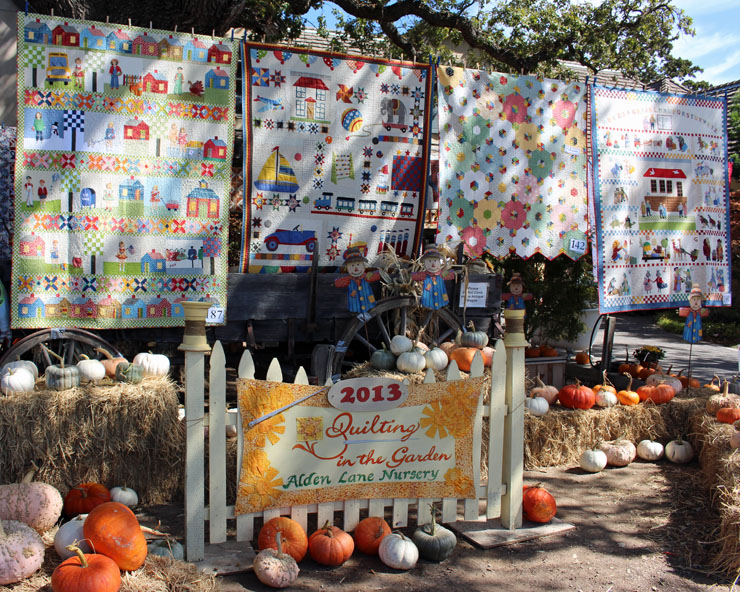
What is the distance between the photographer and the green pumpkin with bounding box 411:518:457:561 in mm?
3580

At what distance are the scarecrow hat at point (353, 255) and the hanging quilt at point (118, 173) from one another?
42.2 inches

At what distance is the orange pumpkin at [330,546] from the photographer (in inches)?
137

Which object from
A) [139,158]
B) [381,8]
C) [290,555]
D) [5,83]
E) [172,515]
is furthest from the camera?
[5,83]

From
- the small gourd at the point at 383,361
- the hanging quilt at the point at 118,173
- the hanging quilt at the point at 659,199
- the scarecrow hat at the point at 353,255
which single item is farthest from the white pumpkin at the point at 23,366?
the hanging quilt at the point at 659,199

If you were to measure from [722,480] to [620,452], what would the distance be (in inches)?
47.0

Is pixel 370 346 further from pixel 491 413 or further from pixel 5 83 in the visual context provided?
pixel 5 83

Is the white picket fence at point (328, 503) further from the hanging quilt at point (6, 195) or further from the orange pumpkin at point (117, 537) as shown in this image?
the hanging quilt at point (6, 195)

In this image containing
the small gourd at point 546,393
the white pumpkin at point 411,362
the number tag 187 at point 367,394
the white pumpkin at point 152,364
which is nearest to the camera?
the number tag 187 at point 367,394

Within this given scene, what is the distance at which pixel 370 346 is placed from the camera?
18.8 feet

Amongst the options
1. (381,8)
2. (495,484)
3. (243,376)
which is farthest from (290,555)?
(381,8)

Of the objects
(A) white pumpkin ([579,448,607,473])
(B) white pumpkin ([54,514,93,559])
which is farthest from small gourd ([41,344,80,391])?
(A) white pumpkin ([579,448,607,473])

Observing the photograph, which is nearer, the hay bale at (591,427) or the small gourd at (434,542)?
the small gourd at (434,542)

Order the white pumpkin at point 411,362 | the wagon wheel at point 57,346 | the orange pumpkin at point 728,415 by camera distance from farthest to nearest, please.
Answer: the orange pumpkin at point 728,415, the wagon wheel at point 57,346, the white pumpkin at point 411,362

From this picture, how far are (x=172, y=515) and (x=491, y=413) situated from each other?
2151mm
